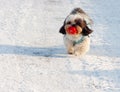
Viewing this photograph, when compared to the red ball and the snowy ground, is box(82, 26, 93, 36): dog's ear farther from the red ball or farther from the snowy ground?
the snowy ground

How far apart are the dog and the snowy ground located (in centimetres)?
16

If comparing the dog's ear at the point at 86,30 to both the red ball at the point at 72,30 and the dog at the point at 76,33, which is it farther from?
the red ball at the point at 72,30

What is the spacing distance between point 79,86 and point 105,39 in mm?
2521

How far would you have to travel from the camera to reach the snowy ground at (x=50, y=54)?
287 inches

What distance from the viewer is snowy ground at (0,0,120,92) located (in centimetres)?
729

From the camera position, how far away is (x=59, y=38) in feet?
31.4

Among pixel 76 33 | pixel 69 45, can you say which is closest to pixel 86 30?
pixel 76 33

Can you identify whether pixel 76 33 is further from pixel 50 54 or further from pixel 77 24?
pixel 50 54

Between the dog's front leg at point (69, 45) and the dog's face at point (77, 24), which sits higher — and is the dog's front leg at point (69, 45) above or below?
below

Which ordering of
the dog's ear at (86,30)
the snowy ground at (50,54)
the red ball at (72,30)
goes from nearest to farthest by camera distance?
the snowy ground at (50,54), the red ball at (72,30), the dog's ear at (86,30)

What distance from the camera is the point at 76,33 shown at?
8.27m

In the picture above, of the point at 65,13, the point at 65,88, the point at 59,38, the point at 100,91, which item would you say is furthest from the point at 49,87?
the point at 65,13

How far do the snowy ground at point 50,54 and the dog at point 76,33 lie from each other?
0.16 m

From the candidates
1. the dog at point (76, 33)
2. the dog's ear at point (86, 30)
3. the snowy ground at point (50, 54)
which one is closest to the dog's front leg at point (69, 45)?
the dog at point (76, 33)
